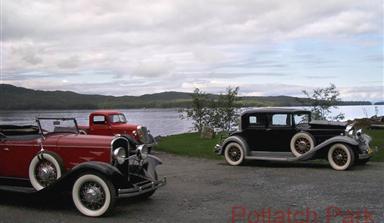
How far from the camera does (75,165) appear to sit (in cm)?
774

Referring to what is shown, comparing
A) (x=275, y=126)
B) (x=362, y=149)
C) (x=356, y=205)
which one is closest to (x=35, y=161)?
(x=356, y=205)

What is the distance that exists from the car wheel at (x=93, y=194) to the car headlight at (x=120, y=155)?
617 millimetres

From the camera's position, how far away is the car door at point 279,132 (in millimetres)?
12992

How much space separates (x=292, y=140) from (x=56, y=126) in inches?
272

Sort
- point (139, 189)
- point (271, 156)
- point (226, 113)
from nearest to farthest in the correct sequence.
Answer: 1. point (139, 189)
2. point (271, 156)
3. point (226, 113)

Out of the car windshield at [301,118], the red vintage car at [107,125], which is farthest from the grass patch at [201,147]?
the car windshield at [301,118]

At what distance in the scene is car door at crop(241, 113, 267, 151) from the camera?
13.4 meters

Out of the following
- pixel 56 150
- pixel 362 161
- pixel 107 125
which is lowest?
pixel 362 161

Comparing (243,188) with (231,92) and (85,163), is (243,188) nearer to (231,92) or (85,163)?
(85,163)

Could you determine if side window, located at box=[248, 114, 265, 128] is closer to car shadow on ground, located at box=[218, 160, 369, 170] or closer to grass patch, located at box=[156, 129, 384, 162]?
car shadow on ground, located at box=[218, 160, 369, 170]

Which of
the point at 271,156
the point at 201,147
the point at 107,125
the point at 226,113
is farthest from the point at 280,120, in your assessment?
the point at 226,113

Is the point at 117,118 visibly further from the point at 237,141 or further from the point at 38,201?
the point at 38,201

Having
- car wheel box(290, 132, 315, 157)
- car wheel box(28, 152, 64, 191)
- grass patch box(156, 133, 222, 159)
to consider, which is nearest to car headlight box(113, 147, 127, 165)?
car wheel box(28, 152, 64, 191)

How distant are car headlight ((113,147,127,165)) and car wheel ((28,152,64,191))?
97 centimetres
